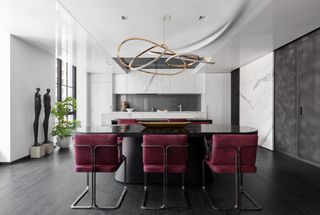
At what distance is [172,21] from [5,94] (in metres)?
3.63

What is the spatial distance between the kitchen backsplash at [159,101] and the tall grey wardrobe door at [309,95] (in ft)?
15.3

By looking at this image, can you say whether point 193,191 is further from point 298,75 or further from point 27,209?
point 298,75

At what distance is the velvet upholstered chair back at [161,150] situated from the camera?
245 centimetres

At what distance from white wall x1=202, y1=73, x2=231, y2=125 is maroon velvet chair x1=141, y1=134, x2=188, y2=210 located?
20.5 feet

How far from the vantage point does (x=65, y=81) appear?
7.80 m

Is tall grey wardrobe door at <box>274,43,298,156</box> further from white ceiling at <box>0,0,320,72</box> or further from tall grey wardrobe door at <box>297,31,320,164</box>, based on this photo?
white ceiling at <box>0,0,320,72</box>

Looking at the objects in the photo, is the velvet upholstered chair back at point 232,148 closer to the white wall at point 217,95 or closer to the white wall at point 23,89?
the white wall at point 23,89

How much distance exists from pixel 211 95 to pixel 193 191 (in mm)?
5933

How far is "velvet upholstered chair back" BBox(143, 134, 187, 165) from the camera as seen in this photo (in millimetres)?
2453

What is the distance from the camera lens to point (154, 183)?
10.9ft

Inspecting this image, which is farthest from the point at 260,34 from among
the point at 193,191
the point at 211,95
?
the point at 211,95

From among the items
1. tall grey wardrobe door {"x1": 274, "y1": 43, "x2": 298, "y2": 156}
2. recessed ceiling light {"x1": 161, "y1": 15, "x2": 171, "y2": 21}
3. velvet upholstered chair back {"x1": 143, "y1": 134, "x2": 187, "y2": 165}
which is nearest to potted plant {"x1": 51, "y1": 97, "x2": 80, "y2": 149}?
recessed ceiling light {"x1": 161, "y1": 15, "x2": 171, "y2": 21}

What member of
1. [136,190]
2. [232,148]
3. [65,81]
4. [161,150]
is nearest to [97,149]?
[161,150]

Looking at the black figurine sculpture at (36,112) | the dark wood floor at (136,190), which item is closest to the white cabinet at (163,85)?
the black figurine sculpture at (36,112)
